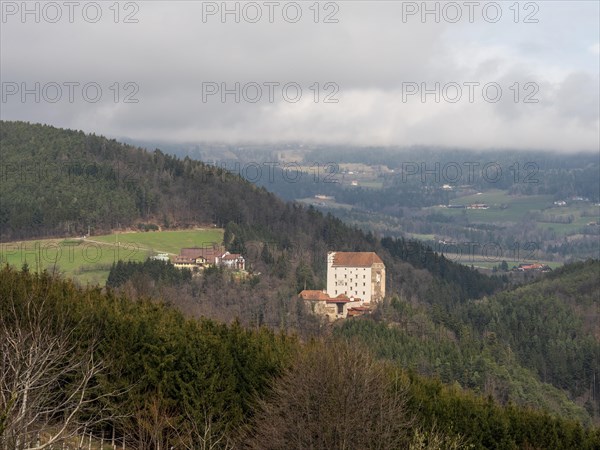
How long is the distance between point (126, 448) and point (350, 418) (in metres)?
11.3

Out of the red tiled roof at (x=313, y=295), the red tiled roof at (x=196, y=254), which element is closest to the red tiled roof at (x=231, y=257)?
the red tiled roof at (x=196, y=254)

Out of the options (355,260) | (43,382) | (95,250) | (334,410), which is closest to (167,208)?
(95,250)

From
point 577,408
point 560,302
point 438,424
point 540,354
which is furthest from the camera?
point 560,302

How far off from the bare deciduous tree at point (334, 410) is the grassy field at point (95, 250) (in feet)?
288

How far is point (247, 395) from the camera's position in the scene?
40.6 metres

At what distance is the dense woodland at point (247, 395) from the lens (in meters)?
34.0

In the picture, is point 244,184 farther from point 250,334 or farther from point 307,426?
point 307,426

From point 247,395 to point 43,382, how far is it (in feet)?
32.9

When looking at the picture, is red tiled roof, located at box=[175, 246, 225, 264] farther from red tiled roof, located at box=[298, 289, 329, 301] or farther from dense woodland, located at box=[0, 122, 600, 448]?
red tiled roof, located at box=[298, 289, 329, 301]

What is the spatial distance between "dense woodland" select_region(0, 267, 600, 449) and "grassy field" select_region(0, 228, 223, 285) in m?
79.9

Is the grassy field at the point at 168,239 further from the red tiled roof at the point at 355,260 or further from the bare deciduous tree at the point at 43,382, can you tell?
the bare deciduous tree at the point at 43,382

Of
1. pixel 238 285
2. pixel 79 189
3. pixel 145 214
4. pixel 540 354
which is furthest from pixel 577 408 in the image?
pixel 79 189

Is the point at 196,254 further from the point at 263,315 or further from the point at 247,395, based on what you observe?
the point at 247,395

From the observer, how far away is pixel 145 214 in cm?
16688
